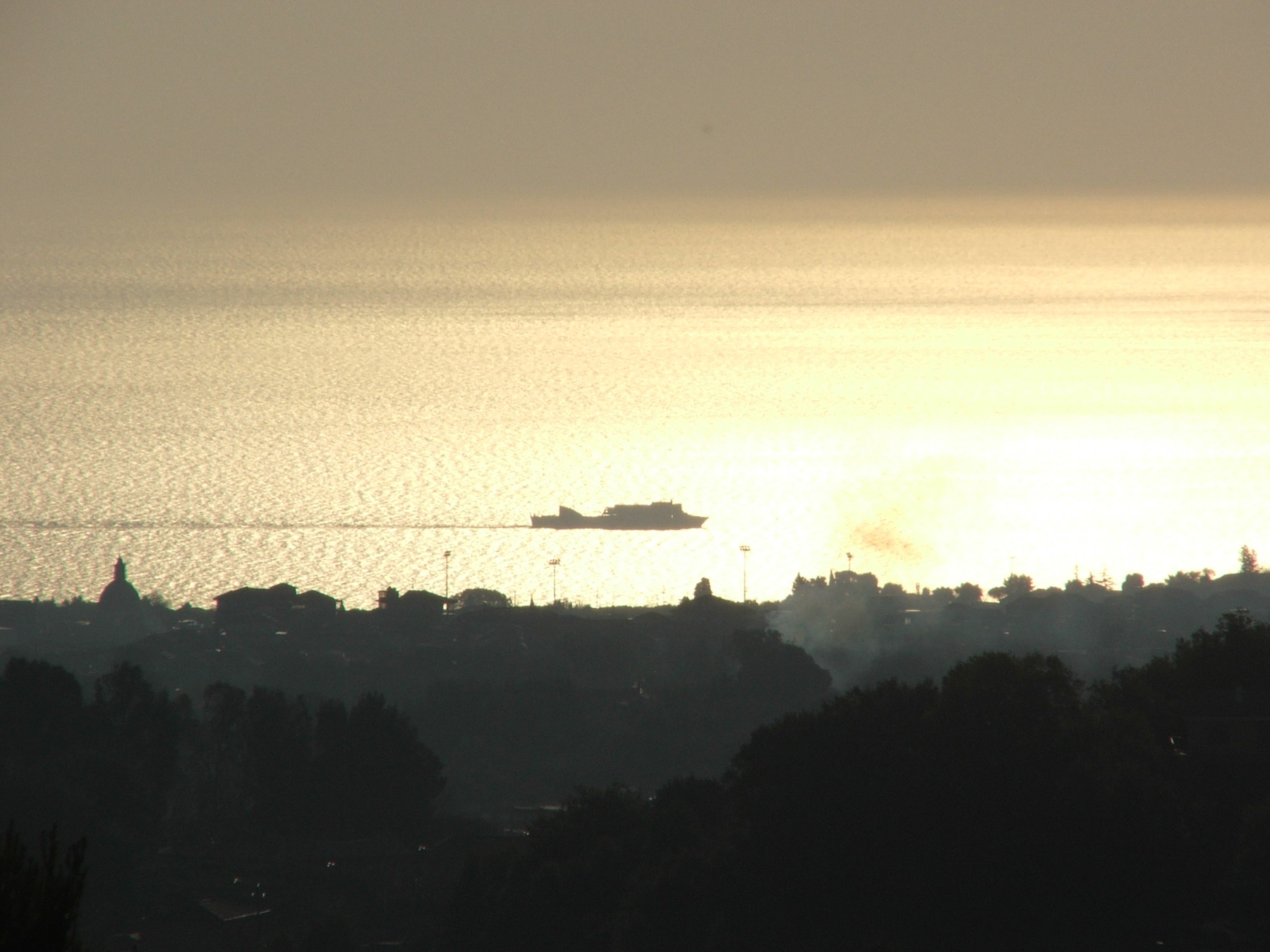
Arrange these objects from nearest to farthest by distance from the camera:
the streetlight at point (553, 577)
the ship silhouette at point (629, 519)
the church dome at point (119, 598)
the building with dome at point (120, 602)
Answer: the building with dome at point (120, 602)
the church dome at point (119, 598)
the streetlight at point (553, 577)
the ship silhouette at point (629, 519)

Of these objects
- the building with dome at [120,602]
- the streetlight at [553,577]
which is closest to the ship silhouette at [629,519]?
the streetlight at [553,577]

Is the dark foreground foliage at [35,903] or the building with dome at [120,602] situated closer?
the dark foreground foliage at [35,903]

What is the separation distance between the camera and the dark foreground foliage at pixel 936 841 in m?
33.2

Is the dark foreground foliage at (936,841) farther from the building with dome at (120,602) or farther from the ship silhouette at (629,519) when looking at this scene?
the ship silhouette at (629,519)

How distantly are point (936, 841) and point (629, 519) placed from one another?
125132 millimetres

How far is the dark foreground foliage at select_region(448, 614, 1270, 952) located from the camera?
1305 inches

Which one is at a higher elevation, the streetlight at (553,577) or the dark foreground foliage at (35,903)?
the streetlight at (553,577)

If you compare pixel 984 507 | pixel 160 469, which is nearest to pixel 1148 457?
pixel 984 507

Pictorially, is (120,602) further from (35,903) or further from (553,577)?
(35,903)

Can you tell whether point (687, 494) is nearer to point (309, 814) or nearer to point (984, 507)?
point (984, 507)

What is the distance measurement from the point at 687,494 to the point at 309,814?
111759 mm

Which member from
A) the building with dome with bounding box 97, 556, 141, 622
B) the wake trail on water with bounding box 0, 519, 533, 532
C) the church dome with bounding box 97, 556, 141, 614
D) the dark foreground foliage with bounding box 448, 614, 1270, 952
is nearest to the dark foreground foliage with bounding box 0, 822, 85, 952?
the dark foreground foliage with bounding box 448, 614, 1270, 952

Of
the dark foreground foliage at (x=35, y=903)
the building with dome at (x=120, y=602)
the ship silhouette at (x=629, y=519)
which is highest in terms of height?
the ship silhouette at (x=629, y=519)

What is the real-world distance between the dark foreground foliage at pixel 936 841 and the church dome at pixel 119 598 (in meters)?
95.4
